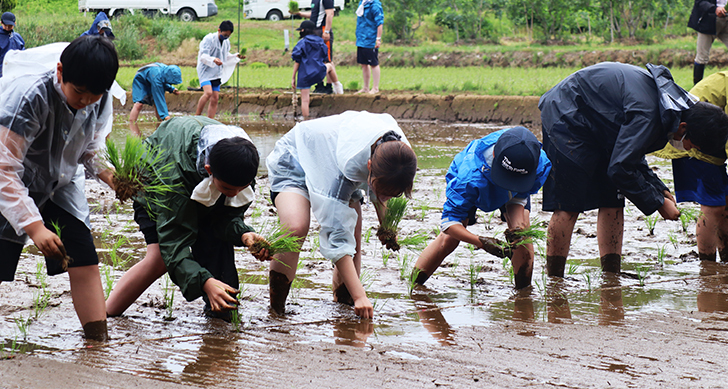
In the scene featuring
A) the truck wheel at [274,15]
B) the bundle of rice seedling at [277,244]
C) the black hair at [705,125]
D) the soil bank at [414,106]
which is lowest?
the soil bank at [414,106]

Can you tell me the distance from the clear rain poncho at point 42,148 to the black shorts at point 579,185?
241cm

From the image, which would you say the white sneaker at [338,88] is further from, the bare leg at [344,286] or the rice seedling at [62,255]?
the rice seedling at [62,255]

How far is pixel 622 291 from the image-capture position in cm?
372

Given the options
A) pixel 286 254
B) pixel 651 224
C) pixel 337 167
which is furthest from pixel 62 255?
pixel 651 224

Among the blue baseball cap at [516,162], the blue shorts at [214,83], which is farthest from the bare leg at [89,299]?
the blue shorts at [214,83]

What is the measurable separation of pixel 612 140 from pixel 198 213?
2.26 metres

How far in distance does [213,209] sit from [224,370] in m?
0.79

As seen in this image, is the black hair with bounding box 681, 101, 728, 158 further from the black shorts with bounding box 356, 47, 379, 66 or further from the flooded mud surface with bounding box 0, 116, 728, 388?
the black shorts with bounding box 356, 47, 379, 66

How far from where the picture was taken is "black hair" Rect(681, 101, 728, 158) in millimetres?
3551

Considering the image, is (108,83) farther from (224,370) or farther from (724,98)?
(724,98)

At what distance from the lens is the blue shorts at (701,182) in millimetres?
4199

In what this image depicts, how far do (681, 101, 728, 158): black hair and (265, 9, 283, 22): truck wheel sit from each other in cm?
2680

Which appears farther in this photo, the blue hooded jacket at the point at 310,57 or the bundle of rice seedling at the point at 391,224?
the blue hooded jacket at the point at 310,57

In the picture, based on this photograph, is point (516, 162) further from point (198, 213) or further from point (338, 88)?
point (338, 88)
